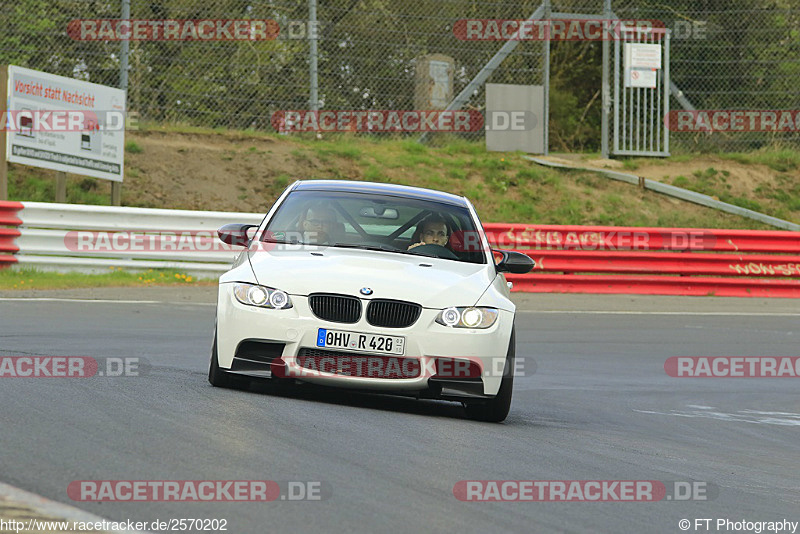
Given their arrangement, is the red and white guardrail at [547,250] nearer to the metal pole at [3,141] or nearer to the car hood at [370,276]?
the metal pole at [3,141]

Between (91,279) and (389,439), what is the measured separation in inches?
431

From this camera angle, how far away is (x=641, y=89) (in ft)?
86.2

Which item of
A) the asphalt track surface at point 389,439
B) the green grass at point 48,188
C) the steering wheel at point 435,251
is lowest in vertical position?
the asphalt track surface at point 389,439

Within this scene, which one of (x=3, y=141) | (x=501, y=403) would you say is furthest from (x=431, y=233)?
(x=3, y=141)

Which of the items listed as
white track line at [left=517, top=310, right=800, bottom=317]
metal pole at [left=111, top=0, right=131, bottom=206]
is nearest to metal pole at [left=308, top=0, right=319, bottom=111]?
metal pole at [left=111, top=0, right=131, bottom=206]

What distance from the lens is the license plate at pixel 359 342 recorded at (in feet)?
25.0

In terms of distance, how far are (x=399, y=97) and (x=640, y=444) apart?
1701 cm

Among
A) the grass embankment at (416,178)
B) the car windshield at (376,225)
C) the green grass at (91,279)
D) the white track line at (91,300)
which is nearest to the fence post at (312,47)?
the grass embankment at (416,178)

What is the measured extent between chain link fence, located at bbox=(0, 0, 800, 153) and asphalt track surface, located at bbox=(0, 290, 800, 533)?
32.6ft

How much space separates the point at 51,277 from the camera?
55.1 feet

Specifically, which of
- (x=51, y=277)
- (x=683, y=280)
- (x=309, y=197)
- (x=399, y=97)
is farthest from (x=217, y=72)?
(x=309, y=197)

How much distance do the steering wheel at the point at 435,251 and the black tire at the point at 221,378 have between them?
5.05 feet

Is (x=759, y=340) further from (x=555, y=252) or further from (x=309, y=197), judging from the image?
(x=309, y=197)

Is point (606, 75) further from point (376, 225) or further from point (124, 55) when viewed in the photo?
point (376, 225)
